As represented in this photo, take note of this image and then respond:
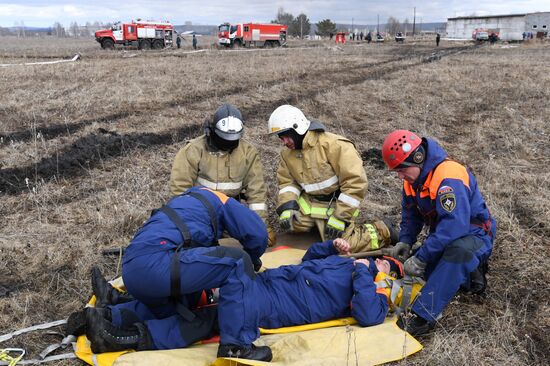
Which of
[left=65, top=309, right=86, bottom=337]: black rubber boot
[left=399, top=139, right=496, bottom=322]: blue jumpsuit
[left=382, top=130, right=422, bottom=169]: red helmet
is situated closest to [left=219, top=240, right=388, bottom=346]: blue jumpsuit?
[left=399, top=139, right=496, bottom=322]: blue jumpsuit

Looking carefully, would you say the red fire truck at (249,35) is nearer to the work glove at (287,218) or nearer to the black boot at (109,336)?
the work glove at (287,218)

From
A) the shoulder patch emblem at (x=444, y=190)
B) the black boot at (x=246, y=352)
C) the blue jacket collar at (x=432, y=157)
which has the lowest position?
the black boot at (x=246, y=352)

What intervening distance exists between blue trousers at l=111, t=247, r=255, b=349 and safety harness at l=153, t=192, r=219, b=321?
0.02 meters

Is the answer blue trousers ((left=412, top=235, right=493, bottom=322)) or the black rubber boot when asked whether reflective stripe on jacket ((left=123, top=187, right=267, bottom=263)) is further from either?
blue trousers ((left=412, top=235, right=493, bottom=322))

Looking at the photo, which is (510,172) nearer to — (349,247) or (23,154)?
(349,247)

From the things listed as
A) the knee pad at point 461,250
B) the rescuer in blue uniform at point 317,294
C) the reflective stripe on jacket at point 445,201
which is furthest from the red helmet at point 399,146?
the rescuer in blue uniform at point 317,294

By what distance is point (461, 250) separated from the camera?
3.22 m

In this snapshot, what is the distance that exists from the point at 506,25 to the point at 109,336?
69.3 meters

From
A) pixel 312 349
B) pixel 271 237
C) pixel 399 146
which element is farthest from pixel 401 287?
pixel 271 237

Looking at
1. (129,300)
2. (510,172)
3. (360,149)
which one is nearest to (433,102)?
(360,149)

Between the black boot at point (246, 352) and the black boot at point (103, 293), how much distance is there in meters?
0.99

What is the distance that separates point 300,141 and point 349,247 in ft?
3.70

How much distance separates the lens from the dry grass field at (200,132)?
11.3 ft

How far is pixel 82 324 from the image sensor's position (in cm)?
306
